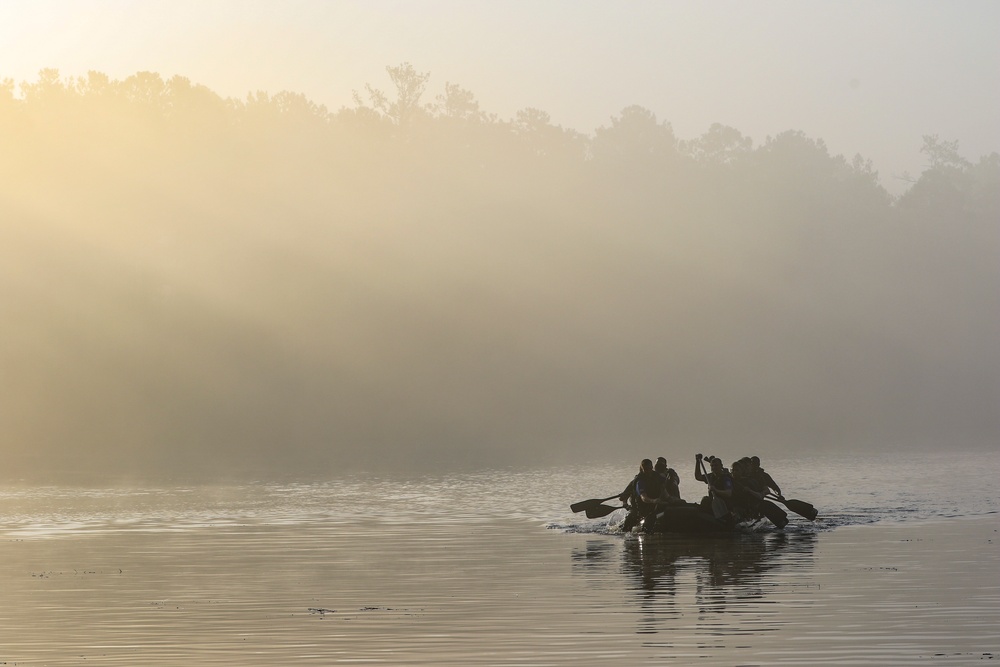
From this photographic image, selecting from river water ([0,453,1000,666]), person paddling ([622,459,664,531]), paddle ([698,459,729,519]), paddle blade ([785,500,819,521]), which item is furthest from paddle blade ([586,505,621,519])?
paddle blade ([785,500,819,521])

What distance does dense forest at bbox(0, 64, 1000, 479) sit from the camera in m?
117

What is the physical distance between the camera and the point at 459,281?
5758 inches

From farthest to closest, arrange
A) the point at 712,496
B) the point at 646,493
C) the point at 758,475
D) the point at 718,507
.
→ the point at 758,475, the point at 646,493, the point at 712,496, the point at 718,507

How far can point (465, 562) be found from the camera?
88.9ft

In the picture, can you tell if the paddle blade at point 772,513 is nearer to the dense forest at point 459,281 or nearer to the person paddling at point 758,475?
the person paddling at point 758,475

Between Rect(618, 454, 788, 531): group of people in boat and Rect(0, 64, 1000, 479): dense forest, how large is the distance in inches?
2251

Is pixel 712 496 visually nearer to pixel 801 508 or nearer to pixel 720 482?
pixel 720 482

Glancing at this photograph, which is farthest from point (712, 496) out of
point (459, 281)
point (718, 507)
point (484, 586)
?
point (459, 281)

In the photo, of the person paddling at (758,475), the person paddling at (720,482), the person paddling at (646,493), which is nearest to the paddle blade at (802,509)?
the person paddling at (758,475)

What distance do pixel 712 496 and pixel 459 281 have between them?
11519cm

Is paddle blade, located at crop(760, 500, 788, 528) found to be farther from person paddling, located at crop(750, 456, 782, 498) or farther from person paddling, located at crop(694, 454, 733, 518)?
person paddling, located at crop(694, 454, 733, 518)

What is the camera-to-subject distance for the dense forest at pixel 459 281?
117312mm

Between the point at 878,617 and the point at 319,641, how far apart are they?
23.3ft

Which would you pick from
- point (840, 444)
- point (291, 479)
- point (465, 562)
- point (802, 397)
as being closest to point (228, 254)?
point (802, 397)
